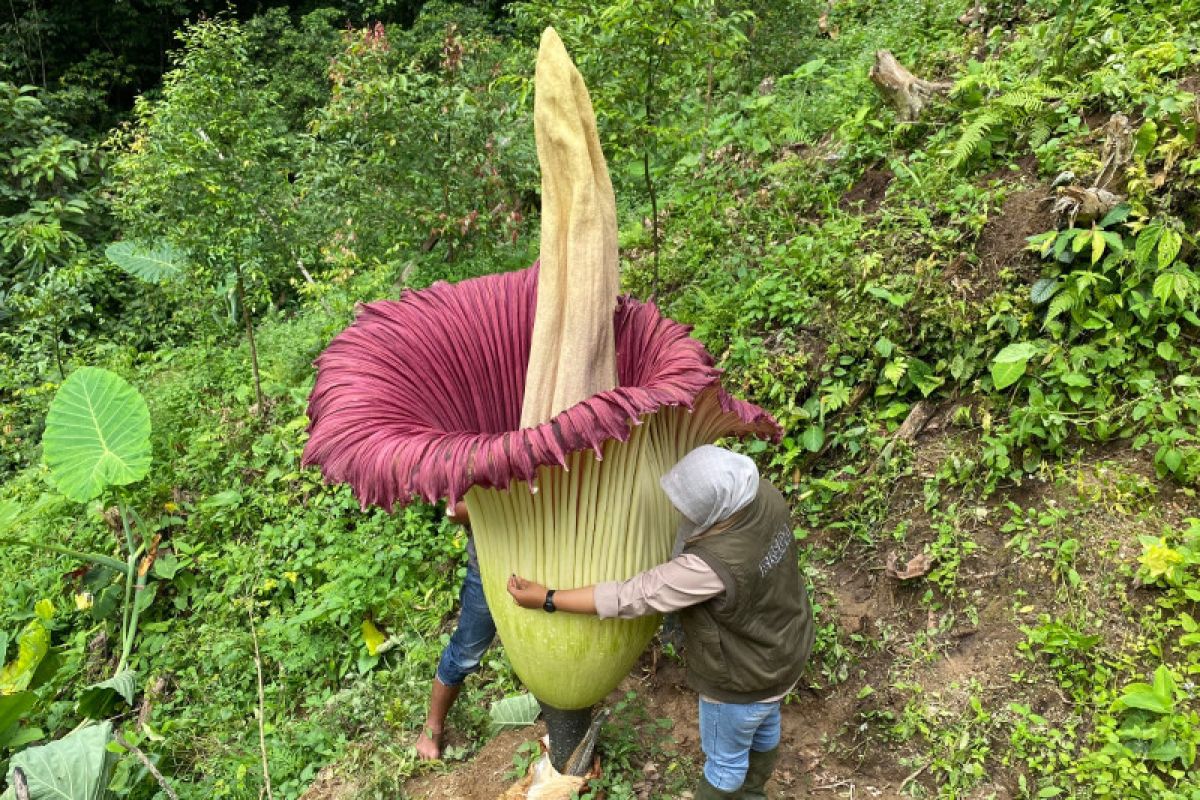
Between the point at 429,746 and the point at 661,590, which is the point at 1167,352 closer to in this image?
the point at 661,590

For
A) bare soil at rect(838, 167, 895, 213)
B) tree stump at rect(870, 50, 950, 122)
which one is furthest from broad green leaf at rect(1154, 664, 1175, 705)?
tree stump at rect(870, 50, 950, 122)

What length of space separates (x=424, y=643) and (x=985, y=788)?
1990mm

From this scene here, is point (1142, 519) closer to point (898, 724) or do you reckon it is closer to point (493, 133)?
point (898, 724)

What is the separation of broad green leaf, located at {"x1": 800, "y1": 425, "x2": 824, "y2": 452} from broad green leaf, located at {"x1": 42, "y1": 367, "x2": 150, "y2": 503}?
3.22 metres

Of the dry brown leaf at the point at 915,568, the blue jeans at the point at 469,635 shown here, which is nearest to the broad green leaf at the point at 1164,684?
the dry brown leaf at the point at 915,568

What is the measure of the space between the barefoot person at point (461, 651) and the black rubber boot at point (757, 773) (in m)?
0.80

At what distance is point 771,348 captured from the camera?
3.11m

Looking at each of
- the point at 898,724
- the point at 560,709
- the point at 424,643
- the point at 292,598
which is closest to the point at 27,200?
the point at 292,598

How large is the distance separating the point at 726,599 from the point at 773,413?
4.78 ft

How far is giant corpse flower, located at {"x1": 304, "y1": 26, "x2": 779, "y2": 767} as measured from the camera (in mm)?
1162

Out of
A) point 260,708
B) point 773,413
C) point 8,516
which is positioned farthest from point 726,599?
point 8,516

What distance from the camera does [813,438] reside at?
2.71 meters

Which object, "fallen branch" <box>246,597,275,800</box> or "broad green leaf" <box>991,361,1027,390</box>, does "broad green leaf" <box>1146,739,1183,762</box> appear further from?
"fallen branch" <box>246,597,275,800</box>

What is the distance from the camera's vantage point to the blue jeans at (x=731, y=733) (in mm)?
1688
